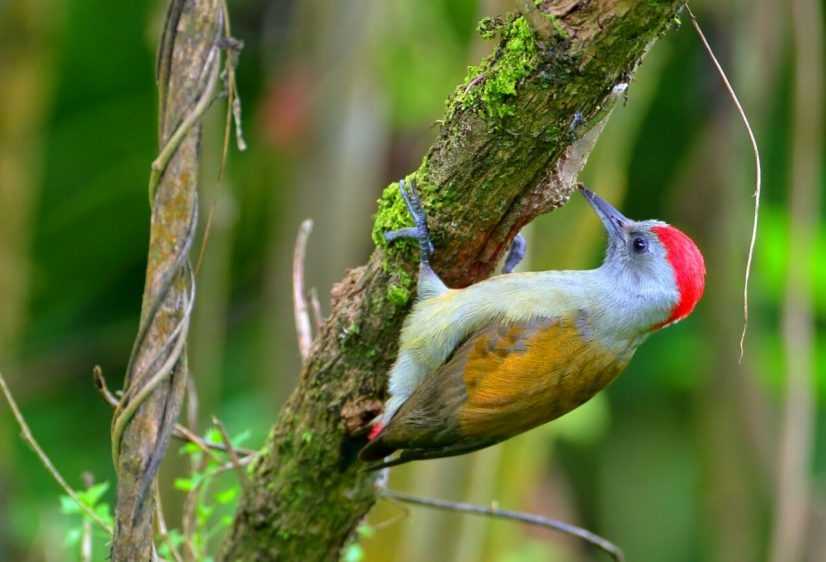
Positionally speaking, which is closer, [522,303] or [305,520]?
[305,520]

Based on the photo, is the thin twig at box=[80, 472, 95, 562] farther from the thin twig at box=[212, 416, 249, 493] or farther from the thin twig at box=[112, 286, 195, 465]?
the thin twig at box=[112, 286, 195, 465]

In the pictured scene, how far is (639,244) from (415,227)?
1.14 m

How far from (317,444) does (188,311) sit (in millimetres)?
564

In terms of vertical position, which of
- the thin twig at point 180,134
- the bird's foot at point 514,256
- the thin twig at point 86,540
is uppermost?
the thin twig at point 180,134

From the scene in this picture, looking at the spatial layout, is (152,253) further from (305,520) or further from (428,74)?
(428,74)

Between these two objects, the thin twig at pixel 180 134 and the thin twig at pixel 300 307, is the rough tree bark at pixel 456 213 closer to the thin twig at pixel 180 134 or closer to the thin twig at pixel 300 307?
the thin twig at pixel 300 307

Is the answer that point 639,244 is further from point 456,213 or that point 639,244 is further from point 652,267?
point 456,213

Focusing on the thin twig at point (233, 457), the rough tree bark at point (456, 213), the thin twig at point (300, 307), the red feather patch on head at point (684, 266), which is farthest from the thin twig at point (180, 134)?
the red feather patch on head at point (684, 266)

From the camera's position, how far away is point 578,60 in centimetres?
188

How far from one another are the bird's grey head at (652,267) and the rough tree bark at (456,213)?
2.27 ft

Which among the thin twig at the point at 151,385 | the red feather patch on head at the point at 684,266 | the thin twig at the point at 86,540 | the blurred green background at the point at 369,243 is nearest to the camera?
the thin twig at the point at 151,385

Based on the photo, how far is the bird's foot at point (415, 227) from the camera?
2.23 metres

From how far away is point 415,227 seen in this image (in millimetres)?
2232

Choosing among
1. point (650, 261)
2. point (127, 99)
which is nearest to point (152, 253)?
point (650, 261)
